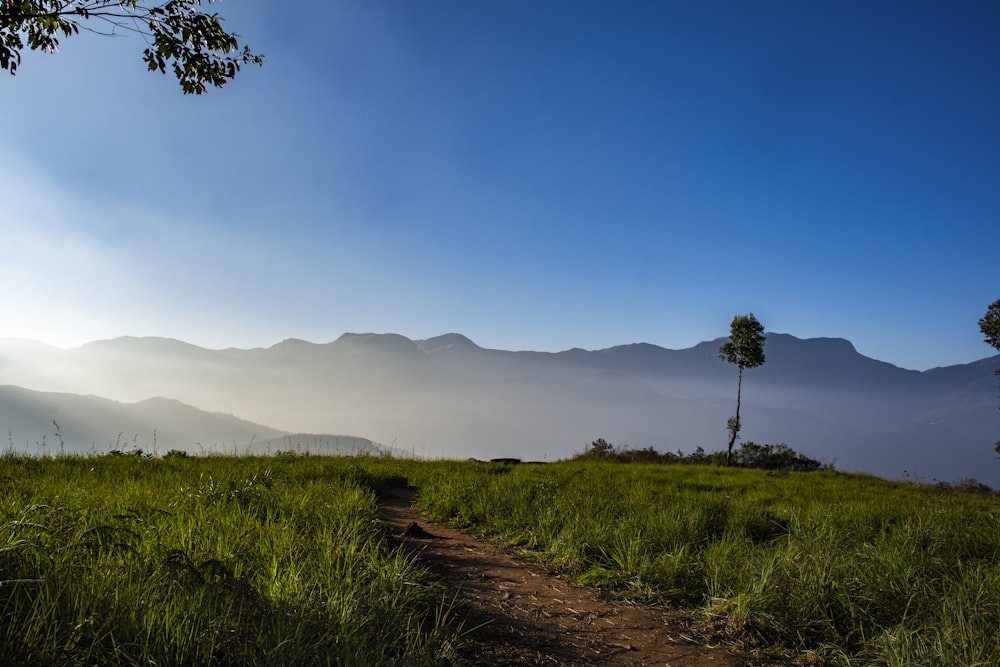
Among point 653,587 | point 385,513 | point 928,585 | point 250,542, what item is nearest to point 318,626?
point 250,542

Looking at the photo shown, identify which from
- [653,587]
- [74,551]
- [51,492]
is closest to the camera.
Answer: [74,551]

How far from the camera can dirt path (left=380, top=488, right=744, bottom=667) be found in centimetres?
436

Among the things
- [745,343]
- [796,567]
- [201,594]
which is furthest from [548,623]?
[745,343]

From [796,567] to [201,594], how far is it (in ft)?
19.1

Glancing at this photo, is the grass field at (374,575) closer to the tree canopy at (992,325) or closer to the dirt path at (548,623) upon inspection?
the dirt path at (548,623)

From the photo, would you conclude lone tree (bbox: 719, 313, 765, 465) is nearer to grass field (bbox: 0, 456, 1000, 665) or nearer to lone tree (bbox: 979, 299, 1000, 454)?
lone tree (bbox: 979, 299, 1000, 454)

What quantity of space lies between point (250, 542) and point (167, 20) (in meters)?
7.67

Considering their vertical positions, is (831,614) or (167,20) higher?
(167,20)

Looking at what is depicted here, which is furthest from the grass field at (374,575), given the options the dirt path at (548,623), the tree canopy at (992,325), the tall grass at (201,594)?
the tree canopy at (992,325)

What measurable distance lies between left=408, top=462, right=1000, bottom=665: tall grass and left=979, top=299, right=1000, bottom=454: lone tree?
26.4 meters

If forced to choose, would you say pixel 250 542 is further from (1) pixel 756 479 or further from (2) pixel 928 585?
(1) pixel 756 479

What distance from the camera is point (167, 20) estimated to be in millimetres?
7621

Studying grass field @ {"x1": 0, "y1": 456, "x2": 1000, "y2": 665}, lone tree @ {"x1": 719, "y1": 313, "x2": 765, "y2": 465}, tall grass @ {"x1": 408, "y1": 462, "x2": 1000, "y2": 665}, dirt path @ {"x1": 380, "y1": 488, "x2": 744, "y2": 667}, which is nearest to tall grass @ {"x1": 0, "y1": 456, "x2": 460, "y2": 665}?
grass field @ {"x1": 0, "y1": 456, "x2": 1000, "y2": 665}

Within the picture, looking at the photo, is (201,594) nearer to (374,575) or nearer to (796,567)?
(374,575)
